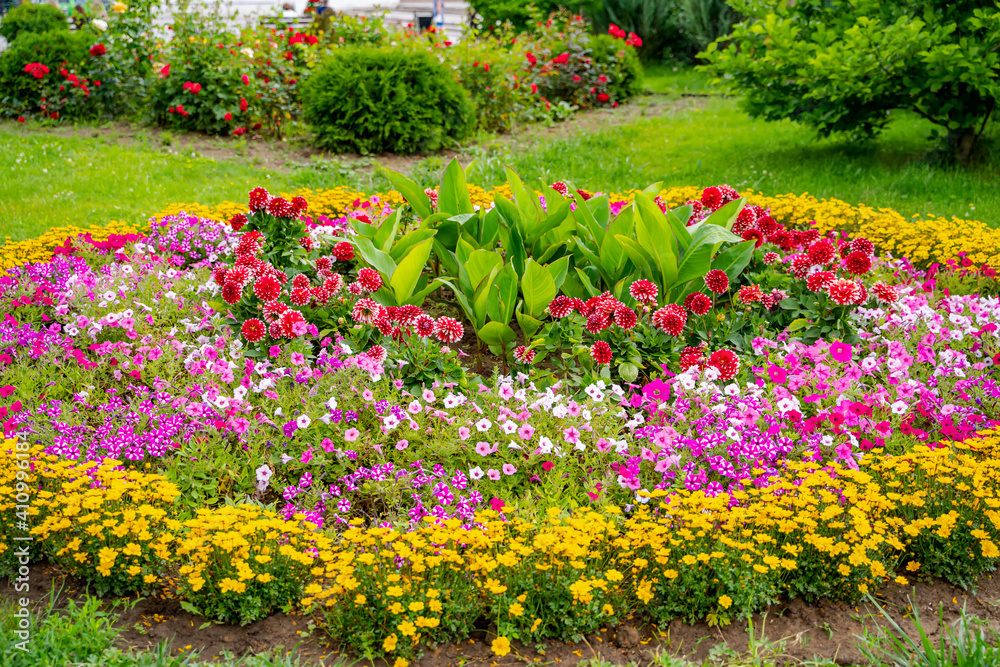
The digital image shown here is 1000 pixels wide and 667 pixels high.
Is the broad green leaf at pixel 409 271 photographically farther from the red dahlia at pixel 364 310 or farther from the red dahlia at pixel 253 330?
the red dahlia at pixel 253 330

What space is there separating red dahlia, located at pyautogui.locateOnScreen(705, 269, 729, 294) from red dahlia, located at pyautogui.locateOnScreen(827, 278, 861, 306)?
49 centimetres

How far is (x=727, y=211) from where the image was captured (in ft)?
13.6

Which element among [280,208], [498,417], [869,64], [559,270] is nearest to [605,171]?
[869,64]

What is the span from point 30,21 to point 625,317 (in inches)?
503

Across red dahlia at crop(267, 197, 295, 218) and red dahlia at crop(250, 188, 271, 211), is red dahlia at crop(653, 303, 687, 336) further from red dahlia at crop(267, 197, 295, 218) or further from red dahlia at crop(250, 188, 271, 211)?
red dahlia at crop(250, 188, 271, 211)

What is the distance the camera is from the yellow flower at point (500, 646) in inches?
81.2

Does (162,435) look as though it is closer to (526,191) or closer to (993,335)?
(526,191)

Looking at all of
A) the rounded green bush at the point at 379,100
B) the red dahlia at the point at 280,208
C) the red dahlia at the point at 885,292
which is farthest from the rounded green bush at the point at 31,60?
the red dahlia at the point at 885,292

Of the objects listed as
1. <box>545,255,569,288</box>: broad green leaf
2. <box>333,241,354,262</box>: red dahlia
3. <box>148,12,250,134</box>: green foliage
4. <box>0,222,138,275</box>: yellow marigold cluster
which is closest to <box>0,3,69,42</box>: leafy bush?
<box>148,12,250,134</box>: green foliage

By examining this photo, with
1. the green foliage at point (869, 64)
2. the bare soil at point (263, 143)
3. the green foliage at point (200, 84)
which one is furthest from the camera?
the green foliage at point (200, 84)

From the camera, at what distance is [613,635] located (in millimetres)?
2316

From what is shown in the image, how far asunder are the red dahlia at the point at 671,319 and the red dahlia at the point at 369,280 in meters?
1.31

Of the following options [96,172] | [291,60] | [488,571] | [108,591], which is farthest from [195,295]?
[291,60]

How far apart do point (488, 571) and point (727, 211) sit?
2591mm
